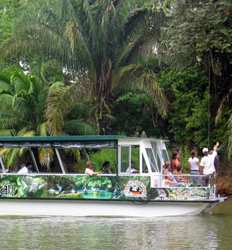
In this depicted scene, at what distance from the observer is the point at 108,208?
67.2ft

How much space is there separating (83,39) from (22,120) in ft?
12.8

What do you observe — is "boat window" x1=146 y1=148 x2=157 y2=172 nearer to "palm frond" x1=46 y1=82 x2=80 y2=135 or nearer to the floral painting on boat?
the floral painting on boat

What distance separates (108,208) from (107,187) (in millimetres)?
571

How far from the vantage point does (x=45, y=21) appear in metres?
29.9

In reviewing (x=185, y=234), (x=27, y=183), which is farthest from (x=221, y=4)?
(x=185, y=234)

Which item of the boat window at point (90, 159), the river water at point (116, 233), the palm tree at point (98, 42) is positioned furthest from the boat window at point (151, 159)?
the palm tree at point (98, 42)

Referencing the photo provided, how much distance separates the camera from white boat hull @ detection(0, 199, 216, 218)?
2038 centimetres

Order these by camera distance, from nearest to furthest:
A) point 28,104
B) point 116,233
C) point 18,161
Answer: point 116,233 < point 18,161 < point 28,104

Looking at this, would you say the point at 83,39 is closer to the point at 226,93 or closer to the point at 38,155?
the point at 226,93

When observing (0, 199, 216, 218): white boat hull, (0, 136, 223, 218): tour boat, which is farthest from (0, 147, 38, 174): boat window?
(0, 199, 216, 218): white boat hull

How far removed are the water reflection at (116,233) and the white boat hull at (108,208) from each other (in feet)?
1.39

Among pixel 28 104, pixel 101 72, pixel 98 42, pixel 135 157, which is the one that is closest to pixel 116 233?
pixel 135 157

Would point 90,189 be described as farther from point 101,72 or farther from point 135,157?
point 101,72

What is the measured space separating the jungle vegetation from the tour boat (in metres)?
6.06
